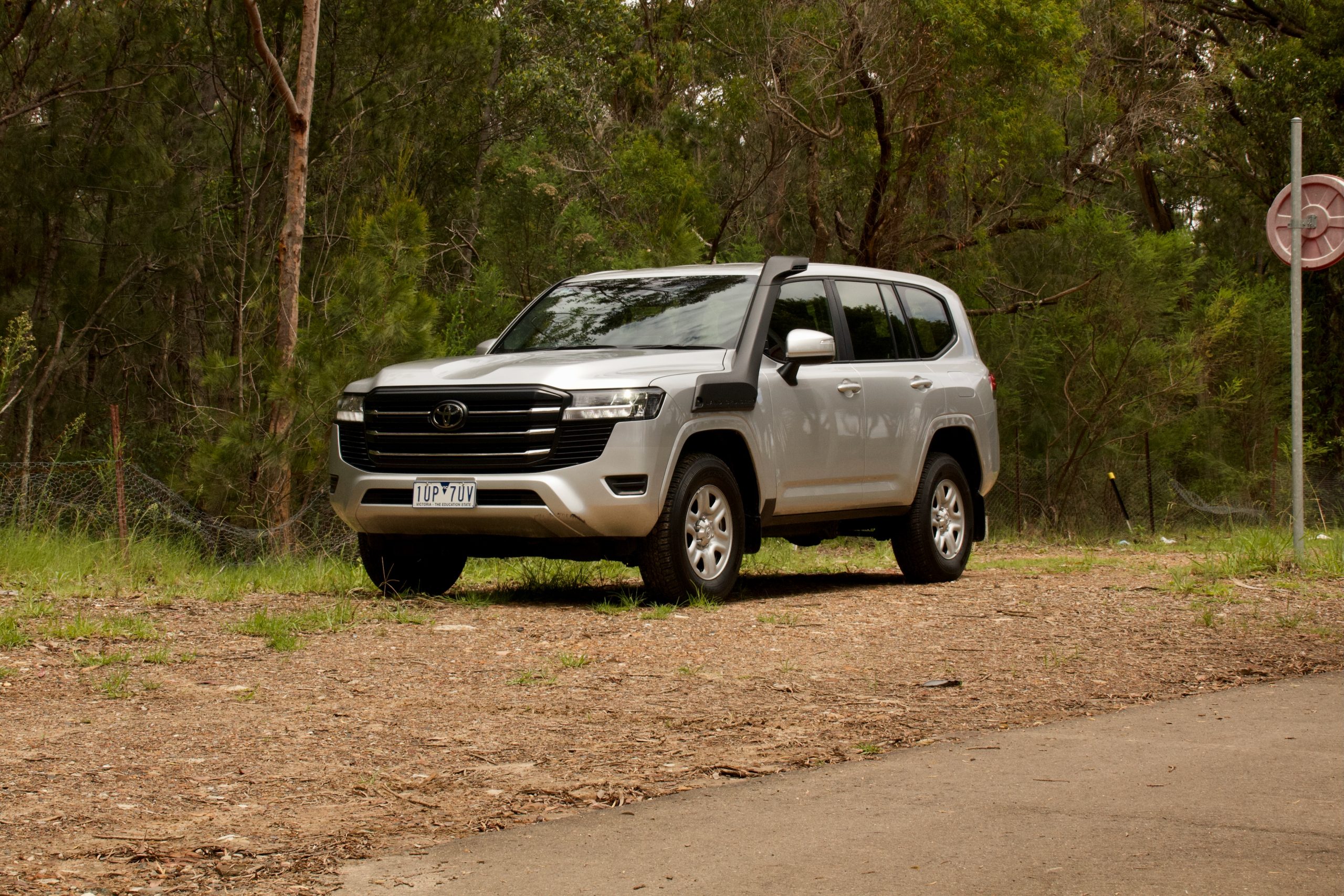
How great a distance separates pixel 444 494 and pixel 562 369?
928 mm

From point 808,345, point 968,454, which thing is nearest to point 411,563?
point 808,345

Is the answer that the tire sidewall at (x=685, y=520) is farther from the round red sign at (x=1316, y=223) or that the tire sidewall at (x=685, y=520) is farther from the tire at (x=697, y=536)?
the round red sign at (x=1316, y=223)

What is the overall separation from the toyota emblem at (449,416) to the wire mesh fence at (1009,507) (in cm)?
336

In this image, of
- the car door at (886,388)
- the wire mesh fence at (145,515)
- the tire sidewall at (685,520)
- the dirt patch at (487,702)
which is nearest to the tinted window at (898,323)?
the car door at (886,388)

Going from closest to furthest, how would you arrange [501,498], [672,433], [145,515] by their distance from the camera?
[501,498], [672,433], [145,515]

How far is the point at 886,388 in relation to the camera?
34.7ft

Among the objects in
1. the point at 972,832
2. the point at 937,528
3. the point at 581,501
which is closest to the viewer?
the point at 972,832

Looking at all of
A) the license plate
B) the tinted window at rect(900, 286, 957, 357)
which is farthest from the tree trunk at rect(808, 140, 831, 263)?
the license plate

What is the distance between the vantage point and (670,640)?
7816 mm

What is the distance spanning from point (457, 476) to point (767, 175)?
16804mm

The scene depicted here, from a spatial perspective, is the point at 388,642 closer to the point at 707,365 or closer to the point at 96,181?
the point at 707,365

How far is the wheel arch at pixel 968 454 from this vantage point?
11367 millimetres

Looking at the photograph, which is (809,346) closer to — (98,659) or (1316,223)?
(98,659)

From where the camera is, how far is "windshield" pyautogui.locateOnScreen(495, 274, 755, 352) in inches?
378
